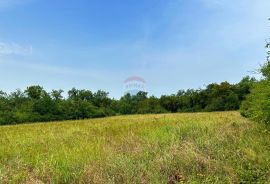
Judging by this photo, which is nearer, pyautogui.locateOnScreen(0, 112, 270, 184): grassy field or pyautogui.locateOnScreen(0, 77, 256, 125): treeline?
pyautogui.locateOnScreen(0, 112, 270, 184): grassy field

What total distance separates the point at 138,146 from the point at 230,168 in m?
2.97

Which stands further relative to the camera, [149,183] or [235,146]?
[235,146]

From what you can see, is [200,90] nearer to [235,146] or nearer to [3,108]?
[3,108]

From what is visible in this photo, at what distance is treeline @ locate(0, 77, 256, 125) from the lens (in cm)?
5288

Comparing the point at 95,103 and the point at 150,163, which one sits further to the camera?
the point at 95,103

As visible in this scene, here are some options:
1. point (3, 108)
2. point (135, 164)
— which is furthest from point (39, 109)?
point (135, 164)

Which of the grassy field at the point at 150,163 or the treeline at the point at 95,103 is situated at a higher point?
the treeline at the point at 95,103

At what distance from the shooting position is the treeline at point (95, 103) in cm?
5288

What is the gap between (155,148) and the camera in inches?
384

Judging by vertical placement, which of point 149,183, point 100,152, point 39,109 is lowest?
point 149,183

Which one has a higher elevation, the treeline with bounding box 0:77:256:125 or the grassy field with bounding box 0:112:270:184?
the treeline with bounding box 0:77:256:125

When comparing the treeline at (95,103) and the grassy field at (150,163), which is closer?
the grassy field at (150,163)

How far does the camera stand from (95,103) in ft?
221

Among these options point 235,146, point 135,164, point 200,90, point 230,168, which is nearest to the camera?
point 230,168
